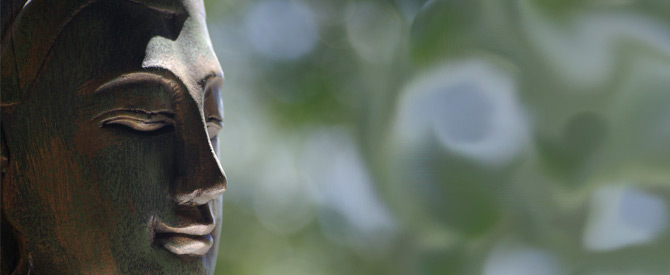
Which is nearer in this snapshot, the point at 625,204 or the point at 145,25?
Answer: the point at 145,25

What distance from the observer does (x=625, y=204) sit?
7.75 feet

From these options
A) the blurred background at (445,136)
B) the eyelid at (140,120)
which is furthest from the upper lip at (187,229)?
the blurred background at (445,136)

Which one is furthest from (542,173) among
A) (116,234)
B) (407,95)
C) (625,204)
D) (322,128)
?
(116,234)

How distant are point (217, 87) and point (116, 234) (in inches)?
10.4

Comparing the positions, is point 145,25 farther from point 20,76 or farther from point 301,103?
point 301,103

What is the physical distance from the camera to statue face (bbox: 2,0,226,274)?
0.87m

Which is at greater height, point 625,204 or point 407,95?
point 625,204

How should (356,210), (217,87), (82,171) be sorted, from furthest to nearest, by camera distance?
(356,210) → (217,87) → (82,171)

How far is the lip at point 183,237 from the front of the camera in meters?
0.89

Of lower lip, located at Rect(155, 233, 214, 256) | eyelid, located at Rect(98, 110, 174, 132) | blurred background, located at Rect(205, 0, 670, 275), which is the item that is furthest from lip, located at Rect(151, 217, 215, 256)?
blurred background, located at Rect(205, 0, 670, 275)

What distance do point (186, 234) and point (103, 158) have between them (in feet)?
0.49

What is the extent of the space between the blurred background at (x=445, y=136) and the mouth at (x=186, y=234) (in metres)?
1.65

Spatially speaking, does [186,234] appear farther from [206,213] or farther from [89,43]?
[89,43]

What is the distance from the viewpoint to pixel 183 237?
903 mm
